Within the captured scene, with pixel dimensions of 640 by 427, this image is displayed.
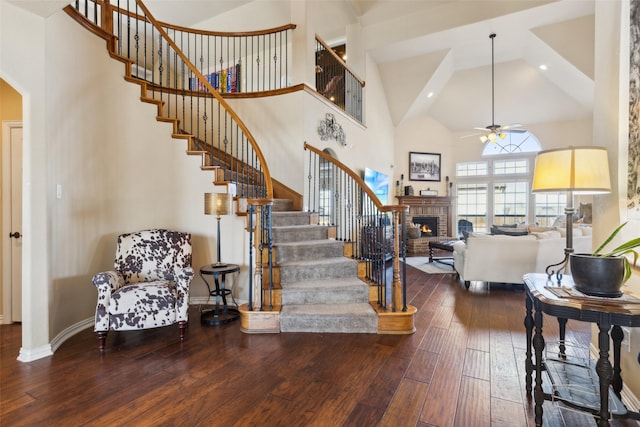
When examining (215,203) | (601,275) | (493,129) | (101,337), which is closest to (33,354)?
(101,337)

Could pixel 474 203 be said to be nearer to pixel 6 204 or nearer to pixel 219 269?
pixel 219 269

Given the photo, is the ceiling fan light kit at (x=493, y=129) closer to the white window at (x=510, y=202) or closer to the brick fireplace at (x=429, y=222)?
the white window at (x=510, y=202)

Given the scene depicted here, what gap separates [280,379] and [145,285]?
1.50 meters

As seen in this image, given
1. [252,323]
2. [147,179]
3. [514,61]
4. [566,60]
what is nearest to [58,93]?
[147,179]

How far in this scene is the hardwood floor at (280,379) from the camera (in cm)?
172

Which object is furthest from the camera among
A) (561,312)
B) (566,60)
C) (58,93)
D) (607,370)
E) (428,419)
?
(566,60)

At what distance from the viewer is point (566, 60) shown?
224 inches

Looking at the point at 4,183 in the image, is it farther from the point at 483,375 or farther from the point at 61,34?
the point at 483,375

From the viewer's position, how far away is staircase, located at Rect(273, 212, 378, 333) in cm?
289

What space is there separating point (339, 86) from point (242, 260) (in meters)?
4.50

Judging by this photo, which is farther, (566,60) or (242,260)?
(566,60)

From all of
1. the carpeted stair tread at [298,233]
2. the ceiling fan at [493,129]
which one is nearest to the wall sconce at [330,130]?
the carpeted stair tread at [298,233]

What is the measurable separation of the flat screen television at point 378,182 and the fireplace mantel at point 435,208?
0.73m

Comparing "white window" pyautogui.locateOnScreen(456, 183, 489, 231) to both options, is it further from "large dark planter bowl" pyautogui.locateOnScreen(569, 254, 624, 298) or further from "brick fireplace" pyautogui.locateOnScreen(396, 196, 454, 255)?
"large dark planter bowl" pyautogui.locateOnScreen(569, 254, 624, 298)
